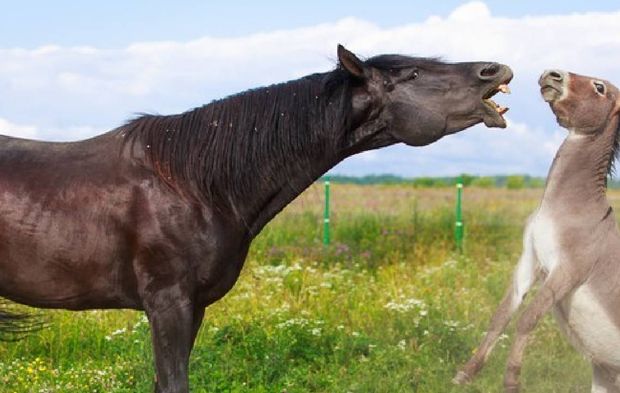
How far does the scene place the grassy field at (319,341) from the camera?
263 inches

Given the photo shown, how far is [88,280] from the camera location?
460 cm

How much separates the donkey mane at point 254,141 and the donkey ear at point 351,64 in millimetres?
65

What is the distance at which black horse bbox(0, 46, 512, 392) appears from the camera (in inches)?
179

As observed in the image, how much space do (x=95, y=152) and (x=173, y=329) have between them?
1050 millimetres

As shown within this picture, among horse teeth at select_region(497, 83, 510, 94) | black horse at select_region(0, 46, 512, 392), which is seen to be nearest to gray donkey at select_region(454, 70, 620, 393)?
horse teeth at select_region(497, 83, 510, 94)

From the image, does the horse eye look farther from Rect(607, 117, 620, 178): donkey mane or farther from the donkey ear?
the donkey ear

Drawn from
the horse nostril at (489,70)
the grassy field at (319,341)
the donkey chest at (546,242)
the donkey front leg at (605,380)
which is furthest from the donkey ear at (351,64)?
the donkey front leg at (605,380)

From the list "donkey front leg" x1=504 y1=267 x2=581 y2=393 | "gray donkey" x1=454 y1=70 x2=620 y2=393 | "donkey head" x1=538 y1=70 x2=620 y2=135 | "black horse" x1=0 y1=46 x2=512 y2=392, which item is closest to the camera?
"black horse" x1=0 y1=46 x2=512 y2=392

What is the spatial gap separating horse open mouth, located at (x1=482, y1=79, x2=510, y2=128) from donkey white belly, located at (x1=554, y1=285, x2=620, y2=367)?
1.11 m

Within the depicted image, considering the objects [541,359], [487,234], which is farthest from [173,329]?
[487,234]

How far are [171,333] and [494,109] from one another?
1.95m

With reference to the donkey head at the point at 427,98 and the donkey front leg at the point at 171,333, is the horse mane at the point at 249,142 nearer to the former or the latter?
the donkey head at the point at 427,98

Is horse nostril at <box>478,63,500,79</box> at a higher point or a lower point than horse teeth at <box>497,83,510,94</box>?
higher

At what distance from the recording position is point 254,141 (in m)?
4.71
